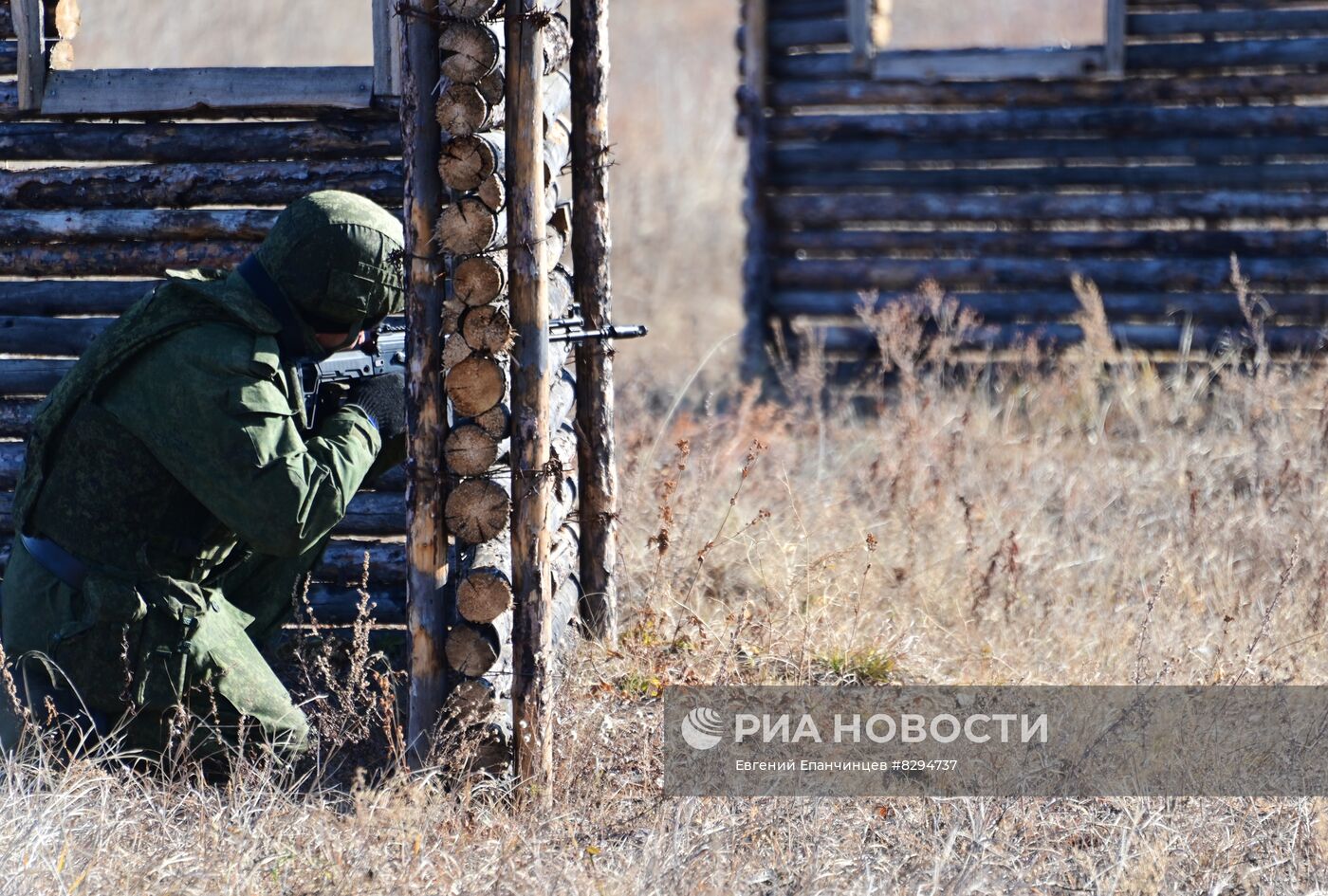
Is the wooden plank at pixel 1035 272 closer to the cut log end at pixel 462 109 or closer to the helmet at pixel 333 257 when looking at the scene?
the helmet at pixel 333 257

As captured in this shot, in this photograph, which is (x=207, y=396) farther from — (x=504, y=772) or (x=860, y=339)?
(x=860, y=339)

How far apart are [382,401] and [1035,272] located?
5589 mm

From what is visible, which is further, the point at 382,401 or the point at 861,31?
the point at 861,31

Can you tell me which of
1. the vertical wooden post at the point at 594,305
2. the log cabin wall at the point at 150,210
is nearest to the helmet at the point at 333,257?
the vertical wooden post at the point at 594,305

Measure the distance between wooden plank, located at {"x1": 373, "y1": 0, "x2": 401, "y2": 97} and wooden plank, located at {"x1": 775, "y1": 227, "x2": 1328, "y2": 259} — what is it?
4747 mm

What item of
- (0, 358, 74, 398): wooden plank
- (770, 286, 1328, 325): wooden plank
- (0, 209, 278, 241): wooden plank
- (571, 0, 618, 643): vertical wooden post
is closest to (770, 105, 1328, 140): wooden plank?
(770, 286, 1328, 325): wooden plank

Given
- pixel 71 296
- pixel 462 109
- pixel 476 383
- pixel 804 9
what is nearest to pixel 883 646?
pixel 476 383

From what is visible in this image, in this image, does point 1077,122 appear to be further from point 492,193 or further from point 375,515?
point 492,193

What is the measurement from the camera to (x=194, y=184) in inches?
186

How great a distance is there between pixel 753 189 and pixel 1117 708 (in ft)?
17.7

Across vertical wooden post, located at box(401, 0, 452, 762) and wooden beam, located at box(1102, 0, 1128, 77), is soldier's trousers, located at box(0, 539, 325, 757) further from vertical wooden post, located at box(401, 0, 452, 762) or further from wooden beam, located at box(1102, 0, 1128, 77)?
wooden beam, located at box(1102, 0, 1128, 77)

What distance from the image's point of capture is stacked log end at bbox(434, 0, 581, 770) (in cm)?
329

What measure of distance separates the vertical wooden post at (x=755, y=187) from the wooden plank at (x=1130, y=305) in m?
0.53

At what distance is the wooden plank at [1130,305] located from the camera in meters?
8.06
